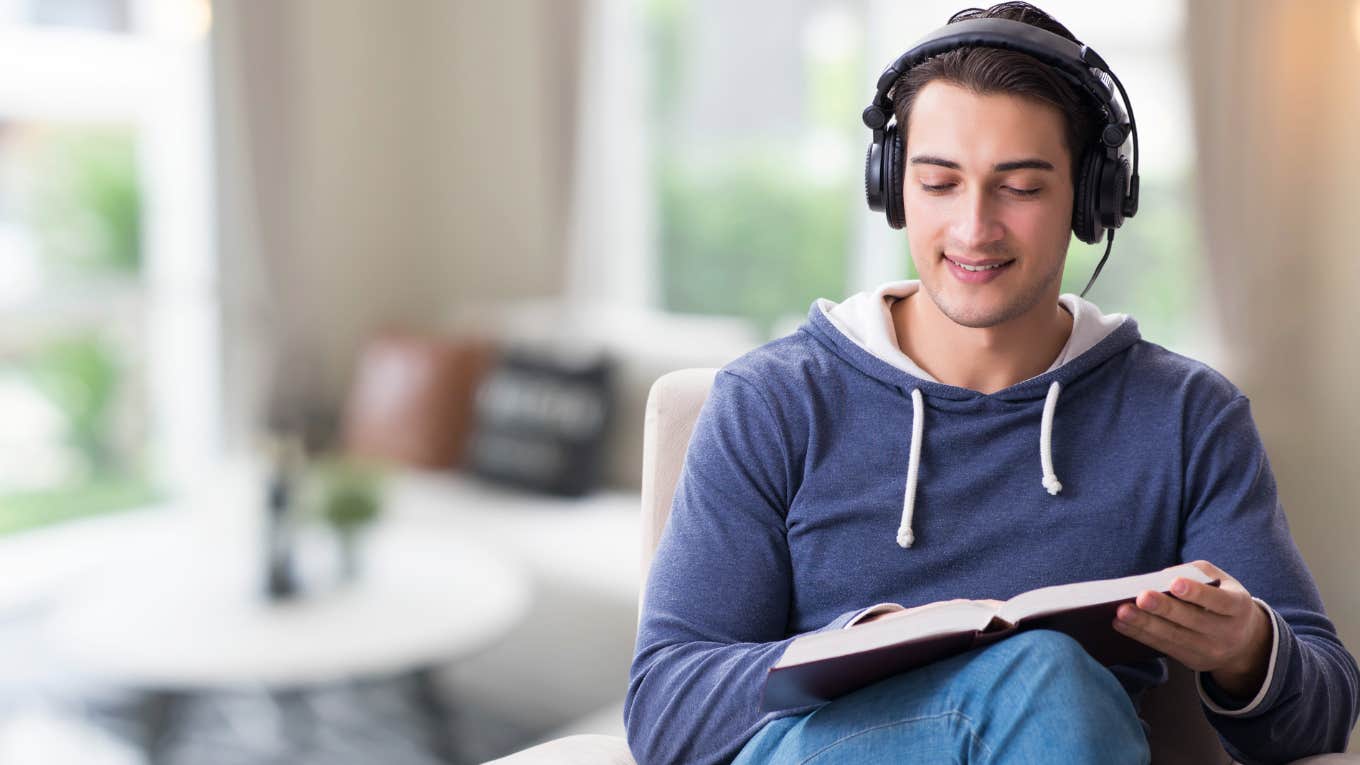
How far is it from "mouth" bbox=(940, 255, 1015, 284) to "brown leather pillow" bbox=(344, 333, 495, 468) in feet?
8.58

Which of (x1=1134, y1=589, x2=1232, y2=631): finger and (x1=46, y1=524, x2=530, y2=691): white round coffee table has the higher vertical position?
(x1=1134, y1=589, x2=1232, y2=631): finger

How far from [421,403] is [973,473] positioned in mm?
2619

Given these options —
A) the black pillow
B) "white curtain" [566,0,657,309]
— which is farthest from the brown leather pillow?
"white curtain" [566,0,657,309]

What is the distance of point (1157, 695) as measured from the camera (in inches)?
49.9

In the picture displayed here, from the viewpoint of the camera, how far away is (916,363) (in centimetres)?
132

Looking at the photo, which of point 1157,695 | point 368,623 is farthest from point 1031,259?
point 368,623

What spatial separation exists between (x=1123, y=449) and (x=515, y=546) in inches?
78.5

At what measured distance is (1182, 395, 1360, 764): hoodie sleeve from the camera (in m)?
1.10

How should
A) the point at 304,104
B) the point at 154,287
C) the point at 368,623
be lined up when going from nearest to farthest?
the point at 368,623, the point at 154,287, the point at 304,104

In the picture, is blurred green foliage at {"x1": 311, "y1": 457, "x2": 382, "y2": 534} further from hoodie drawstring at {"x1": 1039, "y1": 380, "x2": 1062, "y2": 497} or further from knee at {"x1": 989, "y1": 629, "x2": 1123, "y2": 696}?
knee at {"x1": 989, "y1": 629, "x2": 1123, "y2": 696}

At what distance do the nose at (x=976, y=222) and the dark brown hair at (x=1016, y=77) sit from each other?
97mm

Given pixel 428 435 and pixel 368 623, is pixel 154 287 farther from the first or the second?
pixel 368 623

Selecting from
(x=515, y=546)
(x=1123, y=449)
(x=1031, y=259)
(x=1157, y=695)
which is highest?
(x=1031, y=259)

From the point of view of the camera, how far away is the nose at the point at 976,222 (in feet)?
3.85
